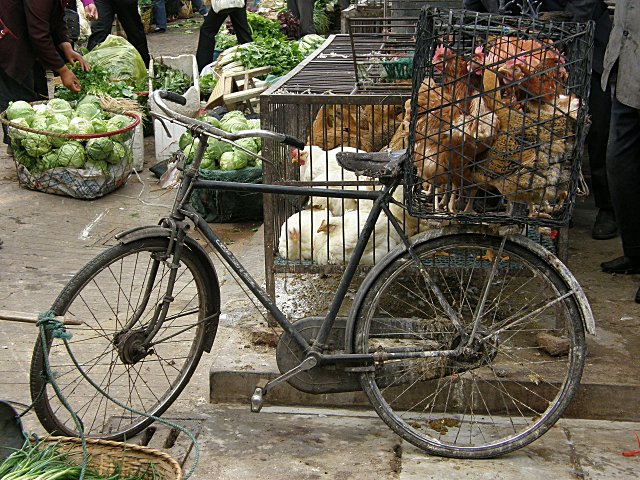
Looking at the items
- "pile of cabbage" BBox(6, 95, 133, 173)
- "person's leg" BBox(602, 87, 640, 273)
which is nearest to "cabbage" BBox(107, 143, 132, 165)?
"pile of cabbage" BBox(6, 95, 133, 173)

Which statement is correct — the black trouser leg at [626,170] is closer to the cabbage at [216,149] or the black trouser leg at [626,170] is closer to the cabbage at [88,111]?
the cabbage at [216,149]

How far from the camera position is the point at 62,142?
7.87m

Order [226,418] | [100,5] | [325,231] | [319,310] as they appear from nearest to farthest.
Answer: [226,418] < [325,231] < [319,310] < [100,5]

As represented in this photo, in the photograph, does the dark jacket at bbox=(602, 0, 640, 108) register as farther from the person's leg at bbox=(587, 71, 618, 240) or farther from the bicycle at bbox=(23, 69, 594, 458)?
the bicycle at bbox=(23, 69, 594, 458)

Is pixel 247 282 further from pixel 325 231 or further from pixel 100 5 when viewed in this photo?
pixel 100 5

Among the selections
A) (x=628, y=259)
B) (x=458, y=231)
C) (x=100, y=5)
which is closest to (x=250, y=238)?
(x=628, y=259)

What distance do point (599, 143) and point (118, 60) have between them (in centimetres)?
612

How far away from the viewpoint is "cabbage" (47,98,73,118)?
326 inches

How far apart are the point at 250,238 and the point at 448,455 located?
3.52m

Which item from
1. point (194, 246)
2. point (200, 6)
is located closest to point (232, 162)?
point (194, 246)

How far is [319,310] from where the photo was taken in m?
5.15

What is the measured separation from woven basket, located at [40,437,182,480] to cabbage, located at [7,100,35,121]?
507cm

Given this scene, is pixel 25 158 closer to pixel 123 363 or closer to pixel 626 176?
pixel 123 363

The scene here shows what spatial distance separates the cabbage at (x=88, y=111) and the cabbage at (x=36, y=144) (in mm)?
521
